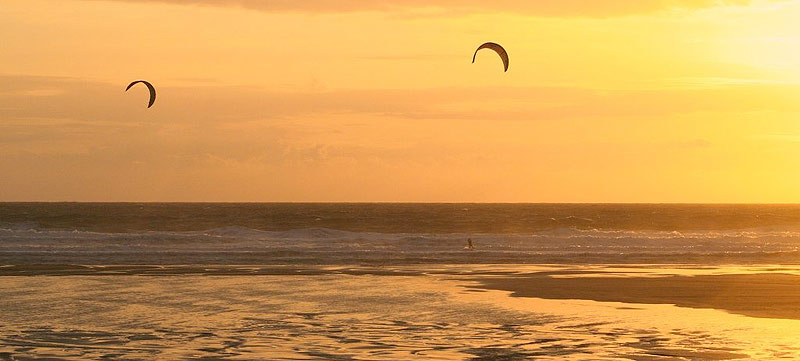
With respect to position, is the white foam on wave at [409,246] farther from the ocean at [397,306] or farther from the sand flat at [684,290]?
the sand flat at [684,290]

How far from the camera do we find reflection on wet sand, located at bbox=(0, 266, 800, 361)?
41.9ft

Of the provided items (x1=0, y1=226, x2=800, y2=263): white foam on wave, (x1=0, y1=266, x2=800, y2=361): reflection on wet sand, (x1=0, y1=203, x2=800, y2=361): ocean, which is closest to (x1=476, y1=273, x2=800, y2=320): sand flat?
(x1=0, y1=203, x2=800, y2=361): ocean

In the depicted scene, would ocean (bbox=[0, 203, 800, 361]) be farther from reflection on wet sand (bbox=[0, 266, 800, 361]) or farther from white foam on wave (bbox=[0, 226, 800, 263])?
white foam on wave (bbox=[0, 226, 800, 263])

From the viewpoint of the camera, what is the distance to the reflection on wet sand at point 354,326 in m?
12.8

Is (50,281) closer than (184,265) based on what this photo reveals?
Yes

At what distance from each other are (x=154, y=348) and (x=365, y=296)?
24.0ft

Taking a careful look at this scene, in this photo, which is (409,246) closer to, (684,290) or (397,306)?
(684,290)

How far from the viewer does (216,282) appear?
23.6 metres

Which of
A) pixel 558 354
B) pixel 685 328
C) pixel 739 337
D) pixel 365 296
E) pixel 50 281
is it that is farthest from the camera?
pixel 50 281

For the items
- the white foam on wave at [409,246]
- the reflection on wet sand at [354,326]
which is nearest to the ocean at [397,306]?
the reflection on wet sand at [354,326]

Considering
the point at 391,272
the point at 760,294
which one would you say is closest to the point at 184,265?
the point at 391,272

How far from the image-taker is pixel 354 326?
→ 15195 mm

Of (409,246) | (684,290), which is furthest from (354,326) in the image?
(409,246)

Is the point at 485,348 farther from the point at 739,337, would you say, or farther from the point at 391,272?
the point at 391,272
